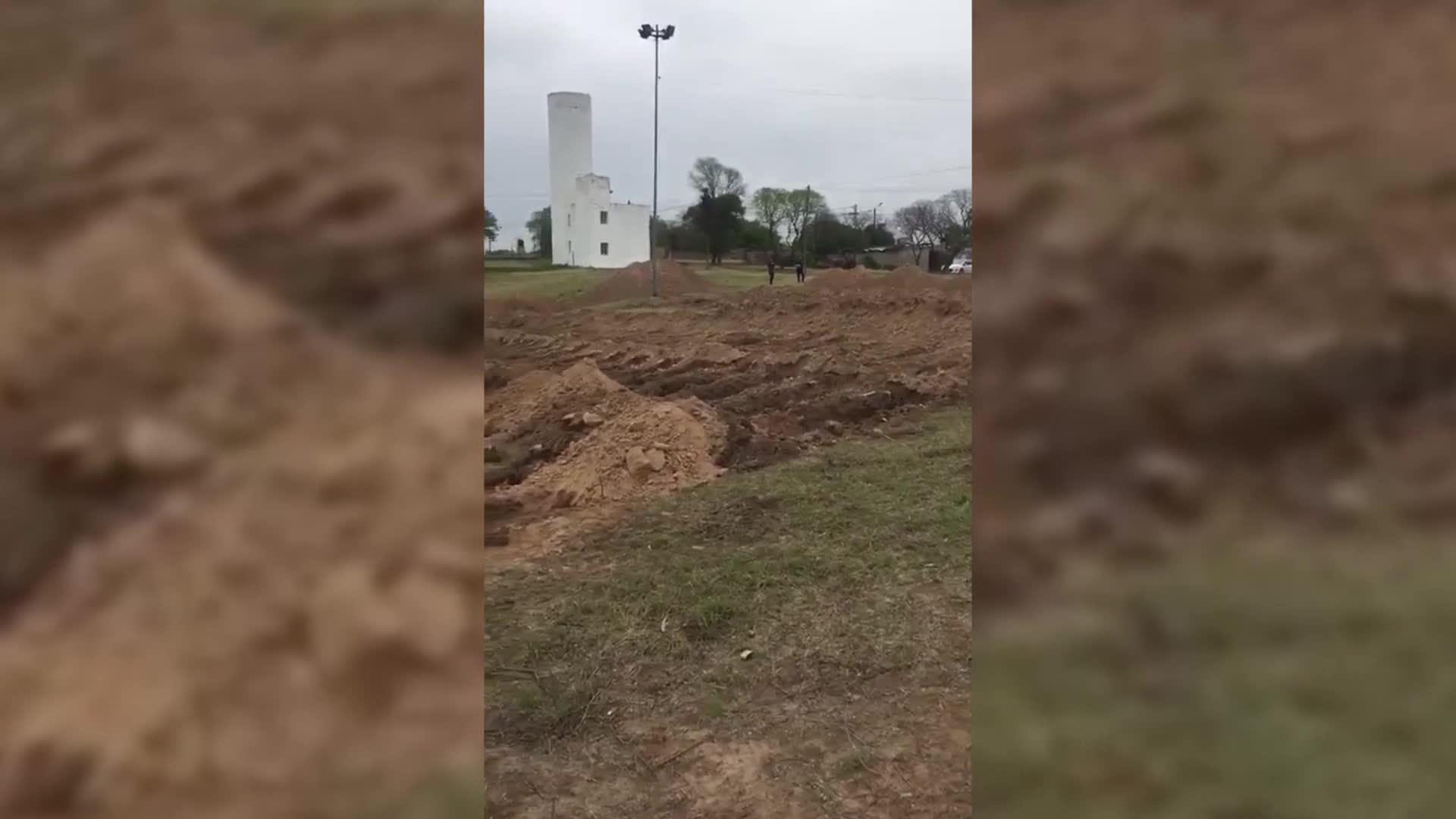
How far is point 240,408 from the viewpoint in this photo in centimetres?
104

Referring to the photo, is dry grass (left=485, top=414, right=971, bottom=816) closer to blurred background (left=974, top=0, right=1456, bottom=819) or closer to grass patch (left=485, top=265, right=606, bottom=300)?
blurred background (left=974, top=0, right=1456, bottom=819)

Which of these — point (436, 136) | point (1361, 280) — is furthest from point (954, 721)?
point (436, 136)

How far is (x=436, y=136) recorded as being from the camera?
41.2 inches

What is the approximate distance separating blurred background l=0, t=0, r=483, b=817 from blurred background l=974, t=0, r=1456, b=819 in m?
0.62

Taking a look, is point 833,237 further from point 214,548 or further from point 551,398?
point 214,548

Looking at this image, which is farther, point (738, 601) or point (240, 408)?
point (738, 601)

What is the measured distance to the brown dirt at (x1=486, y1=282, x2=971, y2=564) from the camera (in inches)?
247

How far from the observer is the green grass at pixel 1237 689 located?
3.63 feet

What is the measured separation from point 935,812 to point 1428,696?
1.68m

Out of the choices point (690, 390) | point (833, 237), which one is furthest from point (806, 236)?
point (690, 390)

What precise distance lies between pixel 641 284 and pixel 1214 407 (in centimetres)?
1782

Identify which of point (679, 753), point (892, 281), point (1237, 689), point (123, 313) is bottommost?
point (679, 753)

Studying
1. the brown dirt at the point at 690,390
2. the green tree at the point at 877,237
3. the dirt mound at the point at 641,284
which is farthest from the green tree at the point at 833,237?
Result: the brown dirt at the point at 690,390

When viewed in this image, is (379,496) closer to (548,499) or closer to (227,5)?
(227,5)
